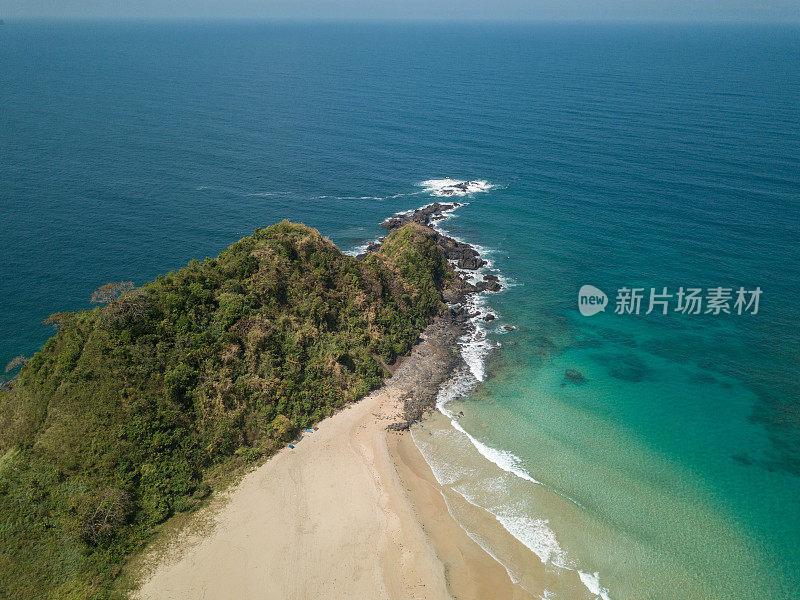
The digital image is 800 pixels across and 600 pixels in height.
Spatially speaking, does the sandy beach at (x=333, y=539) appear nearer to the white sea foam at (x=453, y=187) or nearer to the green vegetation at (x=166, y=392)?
the green vegetation at (x=166, y=392)

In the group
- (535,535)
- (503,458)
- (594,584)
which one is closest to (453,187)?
(503,458)

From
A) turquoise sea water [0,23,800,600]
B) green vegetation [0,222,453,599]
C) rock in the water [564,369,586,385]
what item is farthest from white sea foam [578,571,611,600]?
green vegetation [0,222,453,599]

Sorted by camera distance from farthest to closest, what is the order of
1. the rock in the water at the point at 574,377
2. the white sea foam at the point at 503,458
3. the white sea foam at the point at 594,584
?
the rock in the water at the point at 574,377 < the white sea foam at the point at 503,458 < the white sea foam at the point at 594,584

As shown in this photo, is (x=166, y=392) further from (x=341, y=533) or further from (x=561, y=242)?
(x=561, y=242)

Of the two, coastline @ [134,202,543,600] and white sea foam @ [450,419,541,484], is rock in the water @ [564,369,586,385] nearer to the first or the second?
white sea foam @ [450,419,541,484]

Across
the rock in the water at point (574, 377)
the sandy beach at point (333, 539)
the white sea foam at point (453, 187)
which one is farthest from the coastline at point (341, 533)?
the white sea foam at point (453, 187)

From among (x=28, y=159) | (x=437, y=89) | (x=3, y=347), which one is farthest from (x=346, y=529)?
(x=437, y=89)
